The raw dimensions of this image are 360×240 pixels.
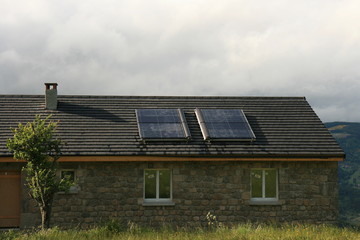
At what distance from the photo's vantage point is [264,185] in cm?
A: 1825

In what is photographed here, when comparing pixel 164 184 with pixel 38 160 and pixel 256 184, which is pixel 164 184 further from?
pixel 38 160

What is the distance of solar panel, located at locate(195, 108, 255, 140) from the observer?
1869 cm

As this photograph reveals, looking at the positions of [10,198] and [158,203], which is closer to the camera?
[10,198]

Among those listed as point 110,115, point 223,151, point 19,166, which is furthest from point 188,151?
point 19,166

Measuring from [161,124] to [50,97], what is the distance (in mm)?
4886

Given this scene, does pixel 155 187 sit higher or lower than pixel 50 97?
lower

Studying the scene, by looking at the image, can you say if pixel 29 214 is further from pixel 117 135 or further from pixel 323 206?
pixel 323 206

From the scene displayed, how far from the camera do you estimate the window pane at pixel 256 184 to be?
1816 centimetres

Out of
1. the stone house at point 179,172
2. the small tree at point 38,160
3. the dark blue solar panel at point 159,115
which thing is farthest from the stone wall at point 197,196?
the dark blue solar panel at point 159,115

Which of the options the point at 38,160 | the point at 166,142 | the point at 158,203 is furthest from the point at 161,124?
the point at 38,160

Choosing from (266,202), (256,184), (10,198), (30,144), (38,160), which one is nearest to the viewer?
(30,144)

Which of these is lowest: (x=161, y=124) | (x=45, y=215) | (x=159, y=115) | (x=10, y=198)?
(x=45, y=215)

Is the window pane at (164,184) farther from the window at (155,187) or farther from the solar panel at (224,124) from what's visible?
the solar panel at (224,124)

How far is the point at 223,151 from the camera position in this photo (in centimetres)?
1794
